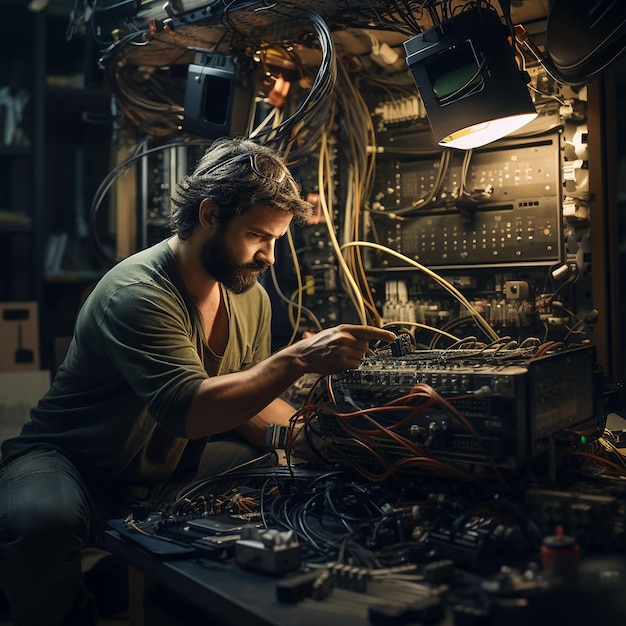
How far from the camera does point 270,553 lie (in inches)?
46.8

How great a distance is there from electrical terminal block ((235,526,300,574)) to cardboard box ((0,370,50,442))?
1.96 m

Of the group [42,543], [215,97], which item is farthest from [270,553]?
[215,97]

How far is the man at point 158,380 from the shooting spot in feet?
5.20

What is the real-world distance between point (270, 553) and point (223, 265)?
87 cm

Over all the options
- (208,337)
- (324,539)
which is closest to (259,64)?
(208,337)

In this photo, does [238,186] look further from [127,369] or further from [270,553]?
[270,553]

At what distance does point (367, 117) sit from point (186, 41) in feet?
2.03

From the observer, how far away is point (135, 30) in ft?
7.95

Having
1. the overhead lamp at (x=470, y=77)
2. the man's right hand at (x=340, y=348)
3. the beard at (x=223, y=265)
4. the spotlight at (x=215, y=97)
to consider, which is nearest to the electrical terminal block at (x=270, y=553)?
the man's right hand at (x=340, y=348)

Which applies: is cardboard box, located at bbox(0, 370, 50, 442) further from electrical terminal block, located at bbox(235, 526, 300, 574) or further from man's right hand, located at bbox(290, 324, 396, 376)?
electrical terminal block, located at bbox(235, 526, 300, 574)

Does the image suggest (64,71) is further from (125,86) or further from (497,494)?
(497,494)

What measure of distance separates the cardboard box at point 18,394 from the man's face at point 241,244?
55.1 inches

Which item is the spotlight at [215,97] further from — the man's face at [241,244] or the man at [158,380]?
the man's face at [241,244]

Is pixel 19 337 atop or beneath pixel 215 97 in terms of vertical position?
beneath
